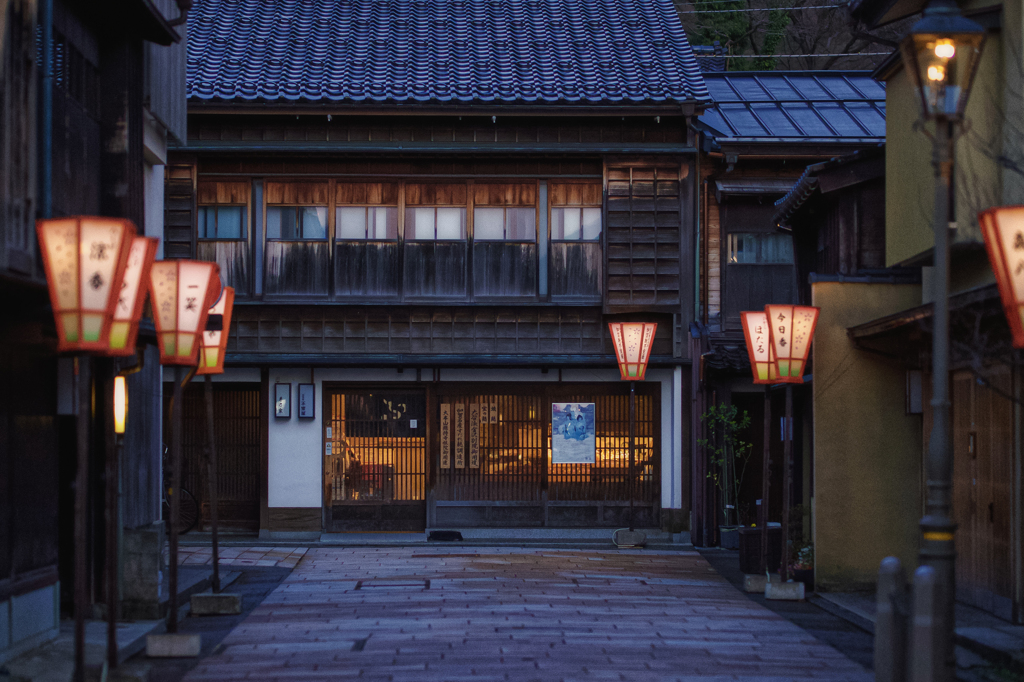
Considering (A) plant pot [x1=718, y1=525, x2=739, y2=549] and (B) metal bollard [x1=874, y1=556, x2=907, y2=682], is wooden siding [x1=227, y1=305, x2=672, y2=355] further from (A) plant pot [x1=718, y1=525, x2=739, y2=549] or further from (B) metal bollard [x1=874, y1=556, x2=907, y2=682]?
(B) metal bollard [x1=874, y1=556, x2=907, y2=682]

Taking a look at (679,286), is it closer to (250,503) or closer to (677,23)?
(677,23)

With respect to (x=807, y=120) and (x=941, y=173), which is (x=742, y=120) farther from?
(x=941, y=173)

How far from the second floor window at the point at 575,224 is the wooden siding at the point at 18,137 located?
1345 cm

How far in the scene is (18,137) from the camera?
9789 millimetres

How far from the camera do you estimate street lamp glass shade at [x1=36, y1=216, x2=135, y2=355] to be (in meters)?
8.09

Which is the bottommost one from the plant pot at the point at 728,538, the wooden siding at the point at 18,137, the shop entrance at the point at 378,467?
the plant pot at the point at 728,538

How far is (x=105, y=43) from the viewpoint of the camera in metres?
13.2

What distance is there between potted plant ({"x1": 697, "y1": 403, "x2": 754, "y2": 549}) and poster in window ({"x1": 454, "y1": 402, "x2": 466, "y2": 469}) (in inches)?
189

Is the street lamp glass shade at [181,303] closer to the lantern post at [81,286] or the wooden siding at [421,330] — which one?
the lantern post at [81,286]

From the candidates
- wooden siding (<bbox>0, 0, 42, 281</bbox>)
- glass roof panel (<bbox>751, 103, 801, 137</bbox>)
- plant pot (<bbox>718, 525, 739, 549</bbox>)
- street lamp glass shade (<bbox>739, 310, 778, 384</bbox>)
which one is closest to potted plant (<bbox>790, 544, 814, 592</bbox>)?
street lamp glass shade (<bbox>739, 310, 778, 384</bbox>)

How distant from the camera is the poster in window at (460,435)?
2231 centimetres

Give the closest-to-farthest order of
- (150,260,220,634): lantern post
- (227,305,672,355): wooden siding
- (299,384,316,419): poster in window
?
(150,260,220,634): lantern post
(299,384,316,419): poster in window
(227,305,672,355): wooden siding

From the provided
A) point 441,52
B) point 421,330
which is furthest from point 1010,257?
point 441,52

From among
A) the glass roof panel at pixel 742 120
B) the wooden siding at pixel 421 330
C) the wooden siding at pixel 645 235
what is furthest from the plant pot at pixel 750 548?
the glass roof panel at pixel 742 120
